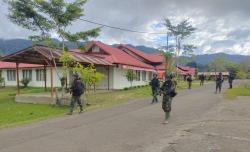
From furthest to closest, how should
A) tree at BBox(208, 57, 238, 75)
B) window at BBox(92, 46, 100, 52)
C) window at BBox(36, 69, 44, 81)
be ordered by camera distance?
tree at BBox(208, 57, 238, 75) < window at BBox(36, 69, 44, 81) < window at BBox(92, 46, 100, 52)

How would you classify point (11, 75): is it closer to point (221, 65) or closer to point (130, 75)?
point (130, 75)

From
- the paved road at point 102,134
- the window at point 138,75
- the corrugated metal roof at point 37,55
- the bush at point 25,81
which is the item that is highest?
the corrugated metal roof at point 37,55

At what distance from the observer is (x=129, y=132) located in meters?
9.85

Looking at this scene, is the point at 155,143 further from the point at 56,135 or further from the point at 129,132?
the point at 56,135

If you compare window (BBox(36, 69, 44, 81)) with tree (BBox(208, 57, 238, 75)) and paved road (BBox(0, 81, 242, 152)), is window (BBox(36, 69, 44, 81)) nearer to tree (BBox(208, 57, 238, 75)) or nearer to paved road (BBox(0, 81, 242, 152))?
paved road (BBox(0, 81, 242, 152))

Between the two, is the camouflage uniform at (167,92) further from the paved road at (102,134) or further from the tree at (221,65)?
the tree at (221,65)

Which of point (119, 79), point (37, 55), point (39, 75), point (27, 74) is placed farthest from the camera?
point (27, 74)

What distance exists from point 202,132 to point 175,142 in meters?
1.56

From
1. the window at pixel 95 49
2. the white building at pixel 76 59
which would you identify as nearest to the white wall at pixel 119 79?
the white building at pixel 76 59

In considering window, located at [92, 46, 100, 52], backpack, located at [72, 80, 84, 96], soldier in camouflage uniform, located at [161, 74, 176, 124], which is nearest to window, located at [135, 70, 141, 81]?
window, located at [92, 46, 100, 52]

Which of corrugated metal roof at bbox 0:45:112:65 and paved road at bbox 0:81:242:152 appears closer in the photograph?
paved road at bbox 0:81:242:152

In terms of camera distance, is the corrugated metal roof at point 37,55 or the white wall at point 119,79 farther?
the white wall at point 119,79

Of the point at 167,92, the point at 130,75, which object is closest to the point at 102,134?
the point at 167,92

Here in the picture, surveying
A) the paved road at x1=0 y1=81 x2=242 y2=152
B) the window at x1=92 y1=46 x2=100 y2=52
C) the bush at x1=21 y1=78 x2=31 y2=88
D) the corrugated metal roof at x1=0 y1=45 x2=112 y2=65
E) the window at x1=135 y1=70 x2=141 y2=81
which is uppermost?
the window at x1=92 y1=46 x2=100 y2=52
